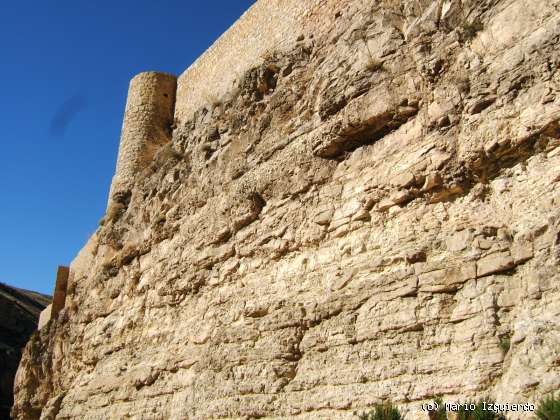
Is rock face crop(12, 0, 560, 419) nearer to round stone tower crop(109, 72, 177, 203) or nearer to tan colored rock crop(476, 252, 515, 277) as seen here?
tan colored rock crop(476, 252, 515, 277)

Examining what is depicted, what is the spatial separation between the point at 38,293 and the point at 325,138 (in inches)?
1641

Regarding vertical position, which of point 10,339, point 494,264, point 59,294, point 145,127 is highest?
point 145,127

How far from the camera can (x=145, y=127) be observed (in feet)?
43.6

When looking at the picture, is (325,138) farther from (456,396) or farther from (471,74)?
(456,396)

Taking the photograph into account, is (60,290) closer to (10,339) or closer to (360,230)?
(360,230)

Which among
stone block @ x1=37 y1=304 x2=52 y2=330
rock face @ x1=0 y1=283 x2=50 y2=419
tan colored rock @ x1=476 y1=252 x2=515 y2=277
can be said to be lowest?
tan colored rock @ x1=476 y1=252 x2=515 y2=277

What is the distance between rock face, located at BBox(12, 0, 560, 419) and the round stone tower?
2565mm

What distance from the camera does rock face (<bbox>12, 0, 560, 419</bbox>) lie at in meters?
5.03

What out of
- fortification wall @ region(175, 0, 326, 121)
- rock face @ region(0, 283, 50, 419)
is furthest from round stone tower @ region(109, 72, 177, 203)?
rock face @ region(0, 283, 50, 419)

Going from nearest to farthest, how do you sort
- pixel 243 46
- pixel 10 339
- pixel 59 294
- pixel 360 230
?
pixel 360 230 < pixel 243 46 < pixel 59 294 < pixel 10 339

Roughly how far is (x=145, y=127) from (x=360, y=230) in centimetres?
812

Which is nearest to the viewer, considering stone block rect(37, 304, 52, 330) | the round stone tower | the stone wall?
the round stone tower

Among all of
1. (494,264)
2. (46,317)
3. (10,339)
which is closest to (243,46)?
(494,264)

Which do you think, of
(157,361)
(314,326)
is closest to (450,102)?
(314,326)
